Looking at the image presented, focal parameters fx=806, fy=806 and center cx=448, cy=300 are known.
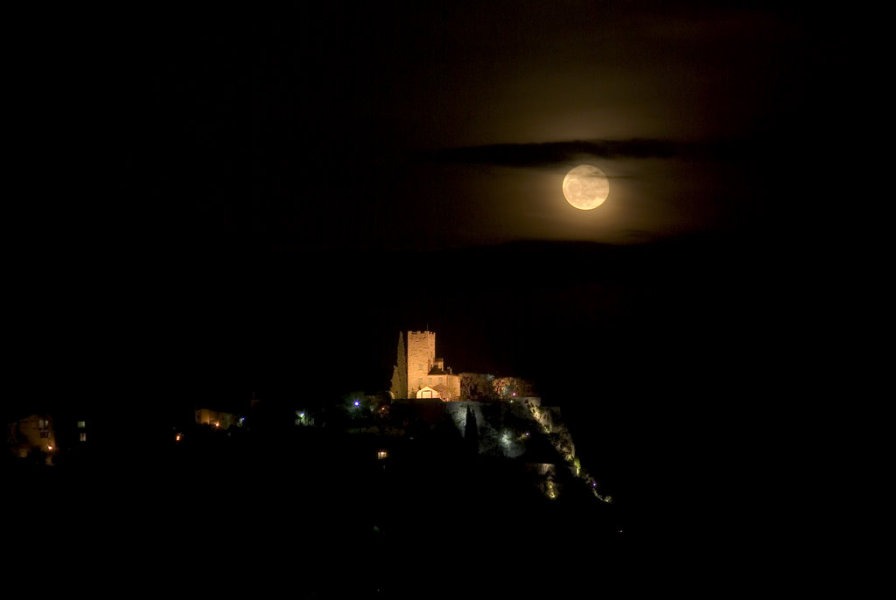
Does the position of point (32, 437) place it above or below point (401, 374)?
below

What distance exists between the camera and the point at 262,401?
5078 cm

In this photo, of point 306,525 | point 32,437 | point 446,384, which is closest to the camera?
point 306,525

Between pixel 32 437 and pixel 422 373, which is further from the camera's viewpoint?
pixel 422 373

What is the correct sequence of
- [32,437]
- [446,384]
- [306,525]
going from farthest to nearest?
[446,384]
[32,437]
[306,525]

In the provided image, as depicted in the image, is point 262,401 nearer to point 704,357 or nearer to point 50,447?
point 50,447

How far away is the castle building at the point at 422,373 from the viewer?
50.4m

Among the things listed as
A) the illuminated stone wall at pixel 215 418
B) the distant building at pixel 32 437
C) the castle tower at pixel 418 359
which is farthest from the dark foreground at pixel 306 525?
the castle tower at pixel 418 359

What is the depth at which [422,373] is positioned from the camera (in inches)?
2012

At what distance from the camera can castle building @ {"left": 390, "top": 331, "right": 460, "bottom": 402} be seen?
50406mm

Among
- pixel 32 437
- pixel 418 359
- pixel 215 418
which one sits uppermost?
pixel 418 359

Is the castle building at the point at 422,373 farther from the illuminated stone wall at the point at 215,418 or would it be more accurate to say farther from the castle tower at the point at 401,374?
the illuminated stone wall at the point at 215,418

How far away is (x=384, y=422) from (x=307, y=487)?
637 centimetres

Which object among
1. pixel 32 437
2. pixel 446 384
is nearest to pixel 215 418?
pixel 32 437

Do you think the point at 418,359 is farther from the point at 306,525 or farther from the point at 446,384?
the point at 306,525
